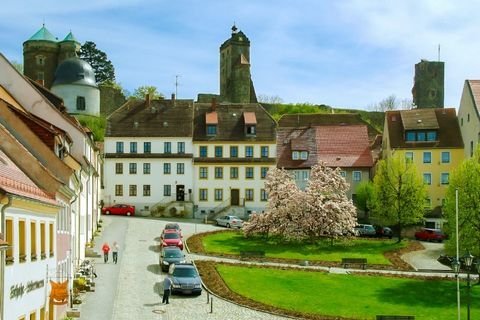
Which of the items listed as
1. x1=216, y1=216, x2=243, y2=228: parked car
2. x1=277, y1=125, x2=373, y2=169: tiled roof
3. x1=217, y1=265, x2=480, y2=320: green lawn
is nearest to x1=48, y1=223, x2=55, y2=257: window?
x1=217, y1=265, x2=480, y2=320: green lawn

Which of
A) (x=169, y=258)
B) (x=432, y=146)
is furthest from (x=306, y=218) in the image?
(x=432, y=146)

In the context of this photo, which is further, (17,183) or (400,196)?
(400,196)

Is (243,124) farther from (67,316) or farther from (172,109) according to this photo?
(67,316)

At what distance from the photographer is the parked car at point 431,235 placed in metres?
64.1

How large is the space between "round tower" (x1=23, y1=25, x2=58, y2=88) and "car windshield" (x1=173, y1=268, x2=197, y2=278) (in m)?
83.0

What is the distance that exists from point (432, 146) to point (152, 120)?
28.0 meters

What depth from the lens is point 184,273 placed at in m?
38.0

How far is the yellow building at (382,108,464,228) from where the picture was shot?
73.4m

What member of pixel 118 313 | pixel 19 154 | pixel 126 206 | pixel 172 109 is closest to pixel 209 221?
pixel 126 206

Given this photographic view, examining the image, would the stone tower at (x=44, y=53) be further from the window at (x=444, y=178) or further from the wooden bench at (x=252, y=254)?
the wooden bench at (x=252, y=254)

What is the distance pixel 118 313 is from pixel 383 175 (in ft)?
117

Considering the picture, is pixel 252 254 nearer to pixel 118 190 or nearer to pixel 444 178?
pixel 118 190

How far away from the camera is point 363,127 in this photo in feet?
266

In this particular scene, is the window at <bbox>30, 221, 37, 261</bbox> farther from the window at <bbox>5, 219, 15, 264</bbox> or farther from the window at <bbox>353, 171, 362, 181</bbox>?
the window at <bbox>353, 171, 362, 181</bbox>
